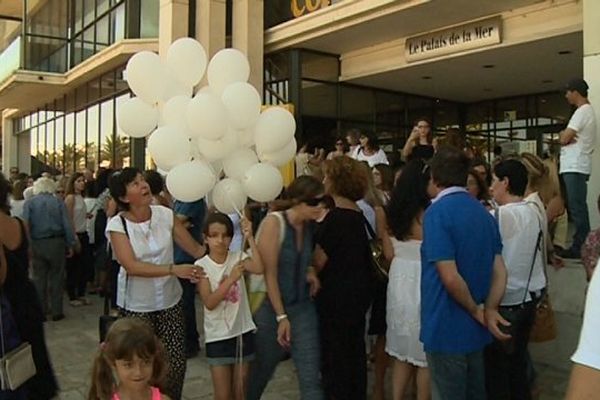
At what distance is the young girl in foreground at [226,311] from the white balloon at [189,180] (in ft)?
0.99

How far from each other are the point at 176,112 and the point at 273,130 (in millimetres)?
690

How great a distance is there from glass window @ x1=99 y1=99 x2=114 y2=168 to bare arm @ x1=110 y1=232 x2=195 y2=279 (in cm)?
1285

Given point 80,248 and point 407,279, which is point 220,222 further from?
point 80,248

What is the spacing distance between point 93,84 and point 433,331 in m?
15.7

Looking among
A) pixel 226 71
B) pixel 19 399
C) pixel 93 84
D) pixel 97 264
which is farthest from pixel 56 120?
pixel 19 399

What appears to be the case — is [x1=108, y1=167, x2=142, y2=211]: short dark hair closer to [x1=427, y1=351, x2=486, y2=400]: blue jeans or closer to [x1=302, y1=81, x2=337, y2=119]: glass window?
[x1=427, y1=351, x2=486, y2=400]: blue jeans

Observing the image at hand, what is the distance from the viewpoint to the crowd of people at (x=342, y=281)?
3184 mm

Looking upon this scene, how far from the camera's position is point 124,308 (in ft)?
12.6

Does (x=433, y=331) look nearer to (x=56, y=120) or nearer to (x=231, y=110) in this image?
(x=231, y=110)

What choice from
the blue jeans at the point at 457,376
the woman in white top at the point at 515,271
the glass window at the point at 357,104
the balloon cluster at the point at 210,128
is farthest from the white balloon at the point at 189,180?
the glass window at the point at 357,104

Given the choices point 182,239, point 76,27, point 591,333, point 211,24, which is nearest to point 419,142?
point 182,239

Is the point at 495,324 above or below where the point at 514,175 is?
→ below

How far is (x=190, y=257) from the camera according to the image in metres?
5.57

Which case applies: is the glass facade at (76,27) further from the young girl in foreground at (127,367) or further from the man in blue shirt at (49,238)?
the young girl in foreground at (127,367)
